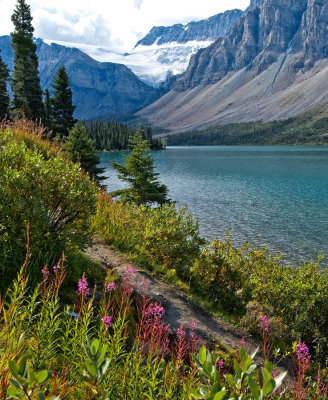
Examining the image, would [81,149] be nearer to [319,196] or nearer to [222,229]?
[222,229]

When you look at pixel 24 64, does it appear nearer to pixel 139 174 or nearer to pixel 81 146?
pixel 81 146

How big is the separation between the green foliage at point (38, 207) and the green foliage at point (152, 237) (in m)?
3.41

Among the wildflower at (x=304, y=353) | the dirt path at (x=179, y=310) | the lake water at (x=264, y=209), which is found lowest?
the lake water at (x=264, y=209)

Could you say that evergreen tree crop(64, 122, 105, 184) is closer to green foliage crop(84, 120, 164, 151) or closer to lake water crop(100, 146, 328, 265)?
lake water crop(100, 146, 328, 265)

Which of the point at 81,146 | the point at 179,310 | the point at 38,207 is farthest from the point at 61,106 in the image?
the point at 38,207

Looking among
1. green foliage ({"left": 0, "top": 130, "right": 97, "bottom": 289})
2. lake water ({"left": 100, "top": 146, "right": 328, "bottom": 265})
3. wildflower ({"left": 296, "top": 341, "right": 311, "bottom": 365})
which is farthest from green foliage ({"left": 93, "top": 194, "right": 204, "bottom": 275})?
lake water ({"left": 100, "top": 146, "right": 328, "bottom": 265})

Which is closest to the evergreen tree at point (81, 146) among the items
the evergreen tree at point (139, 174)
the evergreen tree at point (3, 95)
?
the evergreen tree at point (139, 174)

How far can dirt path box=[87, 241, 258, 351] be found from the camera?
6336 millimetres

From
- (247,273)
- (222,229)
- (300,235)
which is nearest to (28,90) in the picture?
(222,229)

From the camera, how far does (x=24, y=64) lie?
4281 centimetres

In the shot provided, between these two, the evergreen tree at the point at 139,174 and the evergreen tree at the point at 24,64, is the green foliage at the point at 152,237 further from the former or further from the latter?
the evergreen tree at the point at 24,64

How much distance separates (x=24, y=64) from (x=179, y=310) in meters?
47.2

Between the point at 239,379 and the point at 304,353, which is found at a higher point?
the point at 239,379

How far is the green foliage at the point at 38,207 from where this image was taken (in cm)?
455
